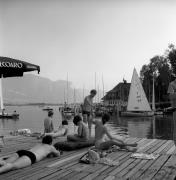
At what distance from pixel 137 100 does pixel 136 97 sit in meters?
1.10

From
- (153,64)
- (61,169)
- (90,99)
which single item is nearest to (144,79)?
A: (153,64)

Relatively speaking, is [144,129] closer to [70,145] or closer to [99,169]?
[70,145]

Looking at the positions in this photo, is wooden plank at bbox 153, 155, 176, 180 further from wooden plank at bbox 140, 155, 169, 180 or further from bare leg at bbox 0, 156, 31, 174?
bare leg at bbox 0, 156, 31, 174

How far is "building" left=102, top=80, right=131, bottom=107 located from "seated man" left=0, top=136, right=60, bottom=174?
8076 centimetres

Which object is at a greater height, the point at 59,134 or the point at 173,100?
the point at 173,100

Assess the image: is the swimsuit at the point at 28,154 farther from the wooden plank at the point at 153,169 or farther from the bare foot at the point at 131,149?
the bare foot at the point at 131,149

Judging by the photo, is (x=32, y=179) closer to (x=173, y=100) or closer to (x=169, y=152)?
(x=173, y=100)

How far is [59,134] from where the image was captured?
1152 cm

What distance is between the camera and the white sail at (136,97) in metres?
54.4

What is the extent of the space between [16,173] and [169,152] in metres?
4.70

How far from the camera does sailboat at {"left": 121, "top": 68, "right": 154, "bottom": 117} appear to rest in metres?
54.4

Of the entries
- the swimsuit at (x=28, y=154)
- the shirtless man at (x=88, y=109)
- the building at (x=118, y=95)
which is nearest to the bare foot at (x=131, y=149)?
the swimsuit at (x=28, y=154)

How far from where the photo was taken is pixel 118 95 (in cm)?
9500

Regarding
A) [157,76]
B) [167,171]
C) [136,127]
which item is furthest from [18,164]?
[157,76]
